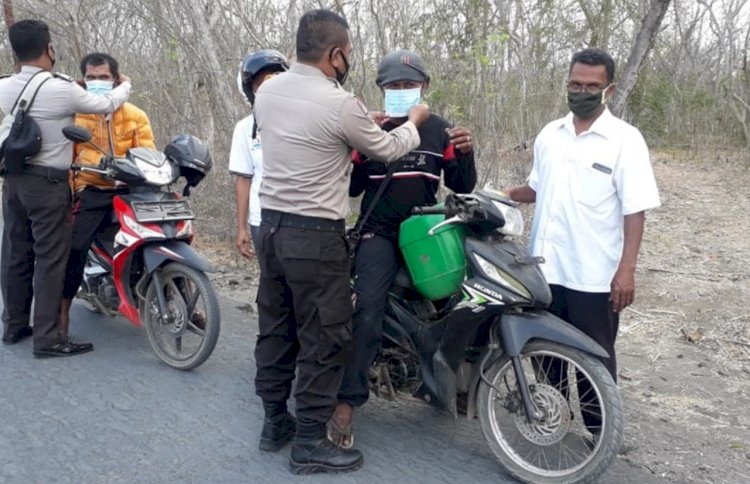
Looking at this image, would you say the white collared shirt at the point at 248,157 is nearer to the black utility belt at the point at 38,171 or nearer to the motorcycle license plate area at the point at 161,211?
the motorcycle license plate area at the point at 161,211

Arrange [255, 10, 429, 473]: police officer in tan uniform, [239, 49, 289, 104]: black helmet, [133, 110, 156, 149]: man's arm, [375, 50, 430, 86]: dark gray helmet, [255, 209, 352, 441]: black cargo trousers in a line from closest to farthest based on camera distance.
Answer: [255, 10, 429, 473]: police officer in tan uniform
[255, 209, 352, 441]: black cargo trousers
[375, 50, 430, 86]: dark gray helmet
[239, 49, 289, 104]: black helmet
[133, 110, 156, 149]: man's arm

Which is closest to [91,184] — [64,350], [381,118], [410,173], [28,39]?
[28,39]

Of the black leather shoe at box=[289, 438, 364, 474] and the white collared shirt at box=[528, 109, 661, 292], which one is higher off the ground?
the white collared shirt at box=[528, 109, 661, 292]

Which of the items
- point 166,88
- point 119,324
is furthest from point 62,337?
point 166,88

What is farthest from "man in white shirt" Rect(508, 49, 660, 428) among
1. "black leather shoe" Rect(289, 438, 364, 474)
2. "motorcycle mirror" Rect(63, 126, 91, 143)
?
"motorcycle mirror" Rect(63, 126, 91, 143)

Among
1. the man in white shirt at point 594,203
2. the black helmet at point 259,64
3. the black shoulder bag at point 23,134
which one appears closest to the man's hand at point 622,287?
the man in white shirt at point 594,203

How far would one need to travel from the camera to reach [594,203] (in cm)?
340

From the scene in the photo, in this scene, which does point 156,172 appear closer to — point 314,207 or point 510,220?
point 314,207

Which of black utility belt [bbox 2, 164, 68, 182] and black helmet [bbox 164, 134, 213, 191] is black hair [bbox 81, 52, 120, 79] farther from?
black utility belt [bbox 2, 164, 68, 182]

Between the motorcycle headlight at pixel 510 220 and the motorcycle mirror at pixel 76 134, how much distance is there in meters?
2.70

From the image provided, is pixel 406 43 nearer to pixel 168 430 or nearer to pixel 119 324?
pixel 119 324

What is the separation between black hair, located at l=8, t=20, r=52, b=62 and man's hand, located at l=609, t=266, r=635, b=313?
3854 mm

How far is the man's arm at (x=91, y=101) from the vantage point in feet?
15.2

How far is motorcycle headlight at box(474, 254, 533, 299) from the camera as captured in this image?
3.21 m
